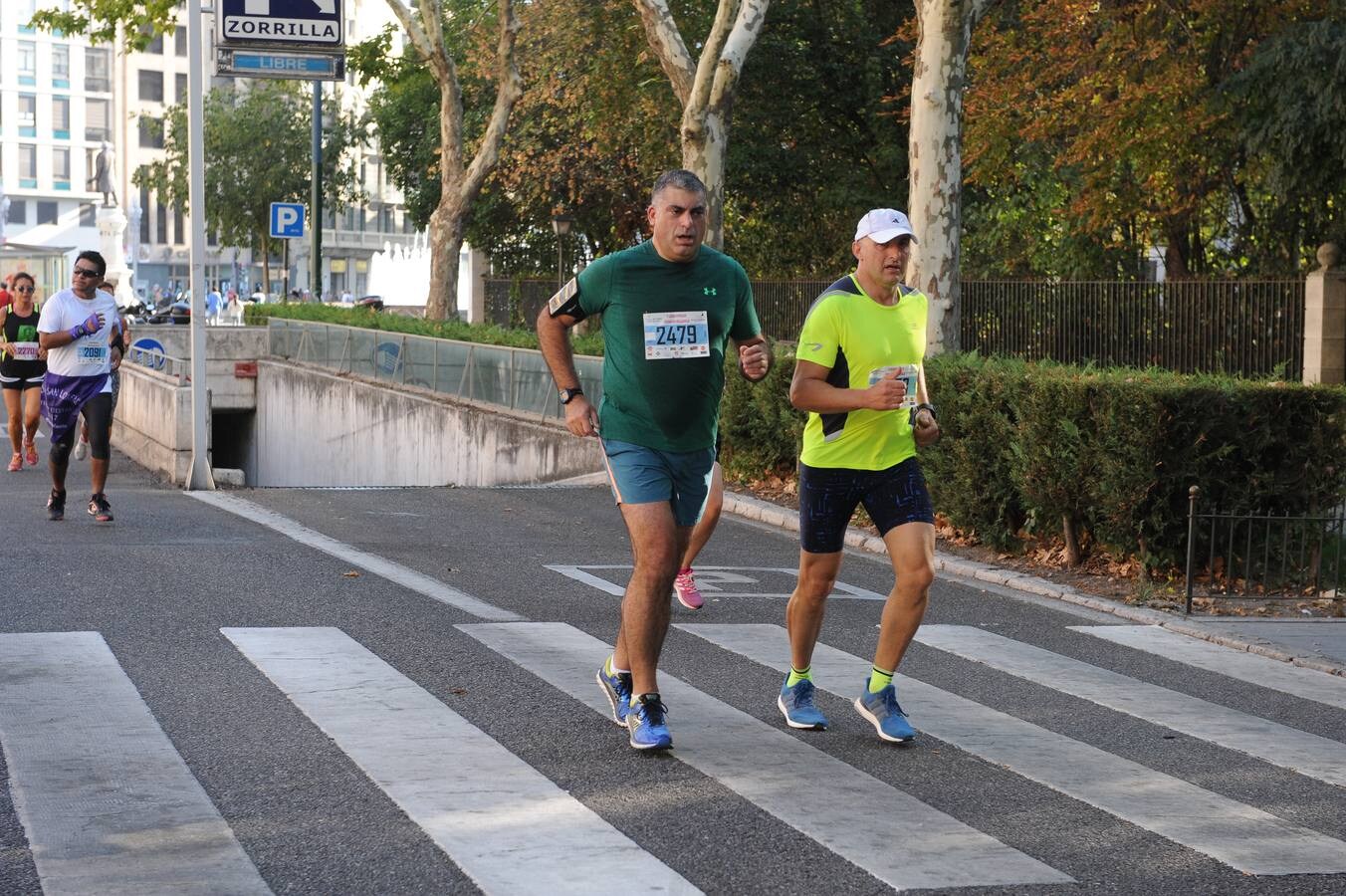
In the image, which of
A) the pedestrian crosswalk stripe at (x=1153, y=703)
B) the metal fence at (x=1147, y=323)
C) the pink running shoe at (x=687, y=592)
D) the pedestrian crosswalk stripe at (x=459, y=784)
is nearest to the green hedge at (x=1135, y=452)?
the pedestrian crosswalk stripe at (x=1153, y=703)

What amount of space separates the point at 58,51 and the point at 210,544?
104270 mm

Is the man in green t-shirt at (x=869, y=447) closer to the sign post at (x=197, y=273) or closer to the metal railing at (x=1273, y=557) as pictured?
the metal railing at (x=1273, y=557)

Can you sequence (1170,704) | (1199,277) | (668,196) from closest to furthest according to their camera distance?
(668,196) < (1170,704) < (1199,277)

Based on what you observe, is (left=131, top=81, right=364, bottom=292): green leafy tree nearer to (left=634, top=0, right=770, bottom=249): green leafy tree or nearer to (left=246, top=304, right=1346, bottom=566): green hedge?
(left=634, top=0, right=770, bottom=249): green leafy tree

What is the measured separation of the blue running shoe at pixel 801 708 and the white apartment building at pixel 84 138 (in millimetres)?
98906

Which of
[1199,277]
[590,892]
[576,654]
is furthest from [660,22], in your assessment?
[590,892]

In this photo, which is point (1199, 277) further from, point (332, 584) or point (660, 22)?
point (332, 584)

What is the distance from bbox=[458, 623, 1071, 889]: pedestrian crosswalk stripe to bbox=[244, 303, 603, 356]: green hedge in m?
14.9

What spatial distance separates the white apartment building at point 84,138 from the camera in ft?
354

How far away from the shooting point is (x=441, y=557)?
12219mm

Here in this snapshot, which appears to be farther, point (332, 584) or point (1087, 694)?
point (332, 584)

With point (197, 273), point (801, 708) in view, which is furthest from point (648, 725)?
point (197, 273)

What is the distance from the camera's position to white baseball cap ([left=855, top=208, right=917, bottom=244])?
6742 millimetres

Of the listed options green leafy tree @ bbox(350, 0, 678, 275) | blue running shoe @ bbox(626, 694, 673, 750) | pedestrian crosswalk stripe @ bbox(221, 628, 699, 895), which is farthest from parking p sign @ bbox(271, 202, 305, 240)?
blue running shoe @ bbox(626, 694, 673, 750)
